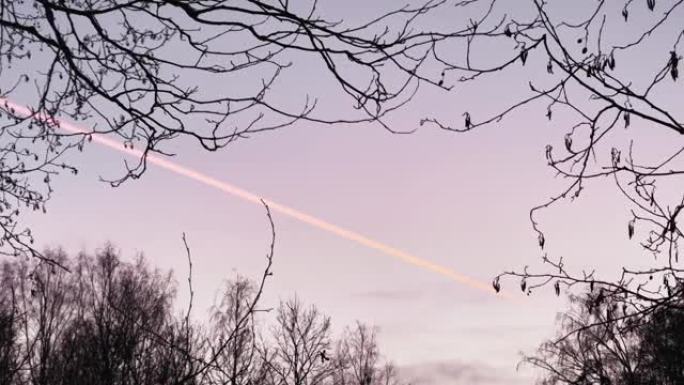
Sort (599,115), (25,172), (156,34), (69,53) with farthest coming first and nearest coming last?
(25,172) < (156,34) < (69,53) < (599,115)

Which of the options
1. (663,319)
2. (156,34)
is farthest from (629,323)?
(156,34)

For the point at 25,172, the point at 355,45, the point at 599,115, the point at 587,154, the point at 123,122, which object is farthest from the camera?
the point at 25,172

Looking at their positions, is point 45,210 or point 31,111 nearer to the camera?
point 31,111

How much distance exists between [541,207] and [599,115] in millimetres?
505

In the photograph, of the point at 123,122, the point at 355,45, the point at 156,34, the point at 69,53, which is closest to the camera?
the point at 355,45

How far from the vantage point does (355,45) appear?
12.6 ft

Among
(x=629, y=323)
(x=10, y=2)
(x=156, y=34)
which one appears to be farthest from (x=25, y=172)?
(x=629, y=323)

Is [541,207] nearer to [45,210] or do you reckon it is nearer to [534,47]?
[534,47]

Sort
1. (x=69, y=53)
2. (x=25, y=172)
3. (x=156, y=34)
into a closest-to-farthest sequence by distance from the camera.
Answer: (x=69, y=53), (x=156, y=34), (x=25, y=172)

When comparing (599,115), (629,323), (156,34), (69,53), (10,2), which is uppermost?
(10,2)

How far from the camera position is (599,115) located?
120 inches

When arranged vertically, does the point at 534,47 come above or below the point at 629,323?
above

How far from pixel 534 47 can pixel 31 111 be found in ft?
11.4

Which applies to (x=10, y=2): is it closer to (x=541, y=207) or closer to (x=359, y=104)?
(x=359, y=104)
